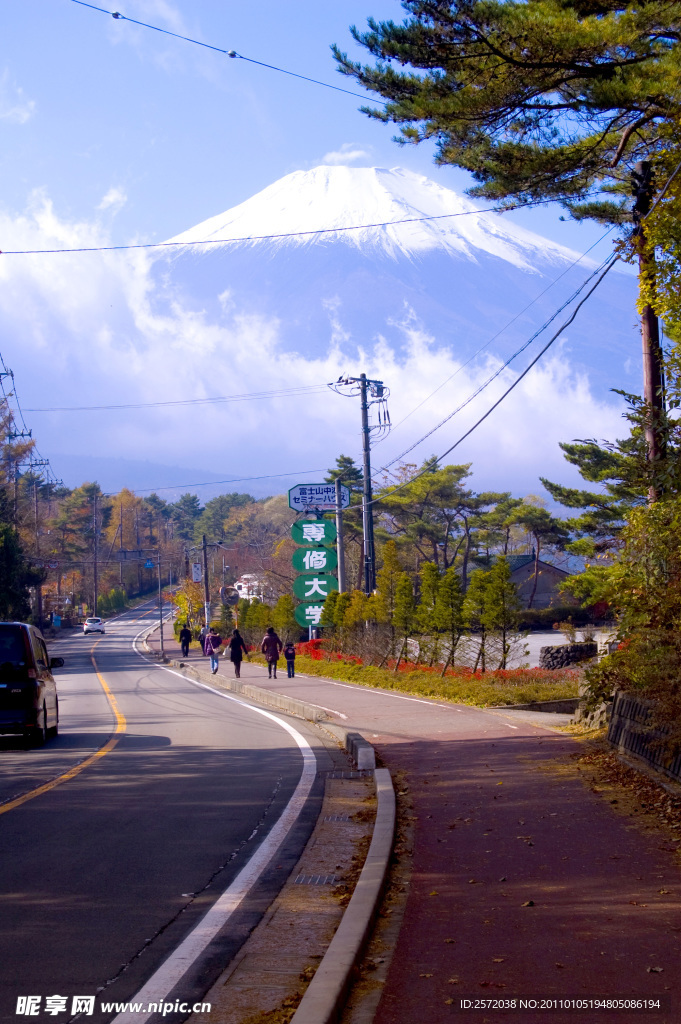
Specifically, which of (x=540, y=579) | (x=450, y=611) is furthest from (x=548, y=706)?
(x=540, y=579)

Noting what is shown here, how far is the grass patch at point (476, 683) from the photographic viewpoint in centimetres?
1966

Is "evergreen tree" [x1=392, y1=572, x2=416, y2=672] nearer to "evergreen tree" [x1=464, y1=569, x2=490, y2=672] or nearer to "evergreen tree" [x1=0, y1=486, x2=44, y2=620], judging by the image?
"evergreen tree" [x1=464, y1=569, x2=490, y2=672]

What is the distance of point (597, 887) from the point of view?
586 cm

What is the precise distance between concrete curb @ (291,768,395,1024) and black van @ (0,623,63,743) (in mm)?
8208

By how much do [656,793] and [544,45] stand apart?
7.97m

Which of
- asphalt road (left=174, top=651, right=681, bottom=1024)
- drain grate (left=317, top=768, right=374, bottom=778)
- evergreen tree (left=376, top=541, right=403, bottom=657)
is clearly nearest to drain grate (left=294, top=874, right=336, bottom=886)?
asphalt road (left=174, top=651, right=681, bottom=1024)

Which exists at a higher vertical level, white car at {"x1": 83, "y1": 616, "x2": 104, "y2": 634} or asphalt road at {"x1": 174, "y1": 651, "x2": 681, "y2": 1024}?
asphalt road at {"x1": 174, "y1": 651, "x2": 681, "y2": 1024}

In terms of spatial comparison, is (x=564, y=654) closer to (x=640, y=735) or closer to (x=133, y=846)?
(x=640, y=735)

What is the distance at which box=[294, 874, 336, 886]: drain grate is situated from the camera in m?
6.32

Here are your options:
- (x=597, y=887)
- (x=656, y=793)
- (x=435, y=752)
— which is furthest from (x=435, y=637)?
(x=597, y=887)

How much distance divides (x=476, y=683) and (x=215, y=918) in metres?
16.8

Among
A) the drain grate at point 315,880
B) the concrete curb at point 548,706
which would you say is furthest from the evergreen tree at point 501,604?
the drain grate at point 315,880

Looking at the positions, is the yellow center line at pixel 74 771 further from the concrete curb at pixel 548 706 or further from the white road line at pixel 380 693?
the concrete curb at pixel 548 706

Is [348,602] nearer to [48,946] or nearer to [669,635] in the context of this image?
[669,635]
